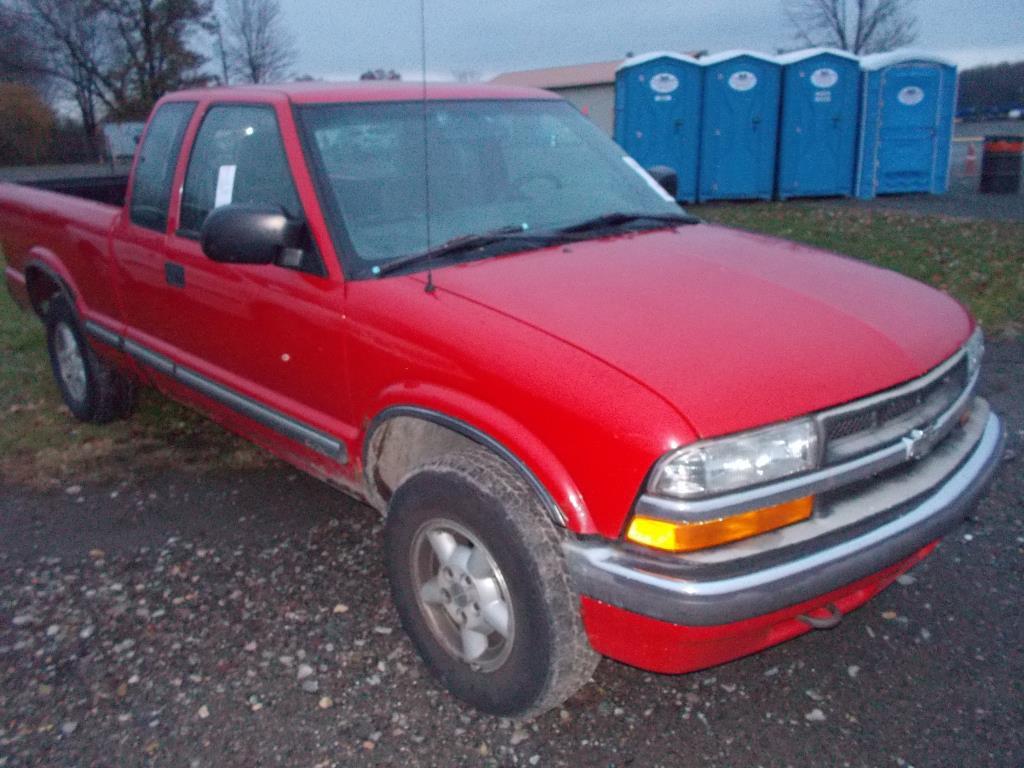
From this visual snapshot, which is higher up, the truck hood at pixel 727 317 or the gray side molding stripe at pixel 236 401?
the truck hood at pixel 727 317

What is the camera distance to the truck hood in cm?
242

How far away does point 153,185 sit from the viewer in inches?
170

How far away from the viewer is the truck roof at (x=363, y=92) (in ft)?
11.9

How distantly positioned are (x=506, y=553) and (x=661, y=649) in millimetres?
471

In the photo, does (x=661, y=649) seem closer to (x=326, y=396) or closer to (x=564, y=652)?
(x=564, y=652)

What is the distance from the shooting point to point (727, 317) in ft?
9.04

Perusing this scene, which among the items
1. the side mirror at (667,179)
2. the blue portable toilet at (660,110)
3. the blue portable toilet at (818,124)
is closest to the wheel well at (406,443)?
the side mirror at (667,179)

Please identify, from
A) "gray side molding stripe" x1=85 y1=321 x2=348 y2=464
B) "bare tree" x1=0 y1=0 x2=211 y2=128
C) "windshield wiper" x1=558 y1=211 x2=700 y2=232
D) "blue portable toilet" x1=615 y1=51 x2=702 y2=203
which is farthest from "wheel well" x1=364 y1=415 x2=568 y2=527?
"bare tree" x1=0 y1=0 x2=211 y2=128

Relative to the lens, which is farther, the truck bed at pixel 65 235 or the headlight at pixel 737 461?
the truck bed at pixel 65 235

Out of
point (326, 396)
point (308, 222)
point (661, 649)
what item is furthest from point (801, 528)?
point (308, 222)

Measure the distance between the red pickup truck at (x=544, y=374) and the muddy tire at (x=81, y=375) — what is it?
3.63 ft

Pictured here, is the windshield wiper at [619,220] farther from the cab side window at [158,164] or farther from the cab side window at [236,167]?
the cab side window at [158,164]

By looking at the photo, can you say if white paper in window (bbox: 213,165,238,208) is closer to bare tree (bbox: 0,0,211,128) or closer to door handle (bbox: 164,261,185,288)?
door handle (bbox: 164,261,185,288)

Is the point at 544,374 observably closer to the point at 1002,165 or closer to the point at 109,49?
the point at 1002,165
